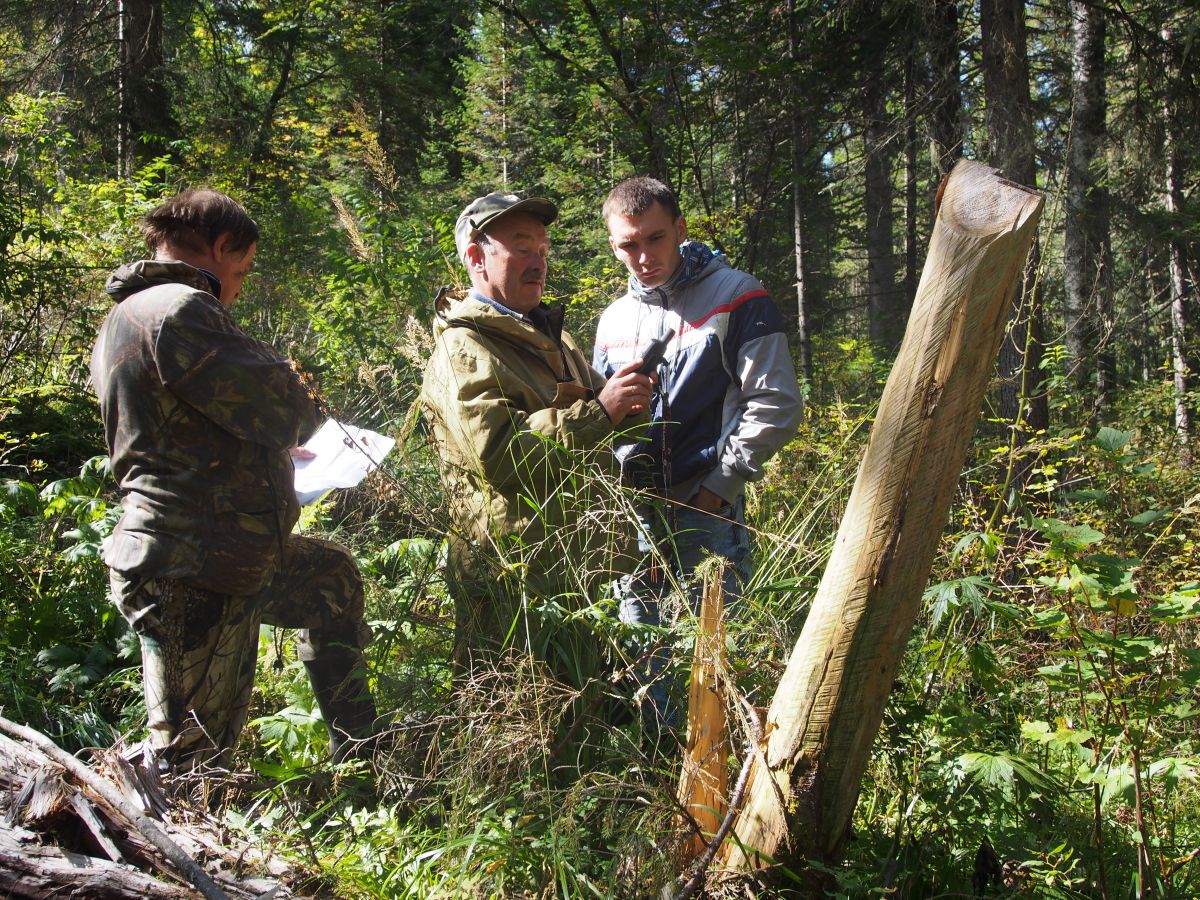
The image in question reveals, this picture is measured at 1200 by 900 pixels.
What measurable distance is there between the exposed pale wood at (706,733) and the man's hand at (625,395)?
2.19ft

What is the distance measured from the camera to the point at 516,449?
2740mm

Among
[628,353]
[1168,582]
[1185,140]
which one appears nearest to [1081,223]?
[1185,140]

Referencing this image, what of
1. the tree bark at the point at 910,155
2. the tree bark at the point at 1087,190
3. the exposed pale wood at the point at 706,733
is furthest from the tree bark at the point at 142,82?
the exposed pale wood at the point at 706,733

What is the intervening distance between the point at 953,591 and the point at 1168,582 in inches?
101

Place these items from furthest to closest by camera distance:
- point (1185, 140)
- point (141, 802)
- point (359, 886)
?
point (1185, 140), point (359, 886), point (141, 802)

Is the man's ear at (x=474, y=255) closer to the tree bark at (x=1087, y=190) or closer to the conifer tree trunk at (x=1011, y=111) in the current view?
the conifer tree trunk at (x=1011, y=111)

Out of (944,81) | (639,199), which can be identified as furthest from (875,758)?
(944,81)

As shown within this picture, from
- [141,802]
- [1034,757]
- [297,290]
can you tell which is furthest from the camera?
[297,290]

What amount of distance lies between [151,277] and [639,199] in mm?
1655

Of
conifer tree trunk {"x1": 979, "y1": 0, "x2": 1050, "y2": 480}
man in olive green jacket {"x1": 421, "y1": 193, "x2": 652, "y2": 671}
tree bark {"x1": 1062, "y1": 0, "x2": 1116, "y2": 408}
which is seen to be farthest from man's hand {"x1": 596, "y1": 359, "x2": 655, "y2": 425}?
tree bark {"x1": 1062, "y1": 0, "x2": 1116, "y2": 408}

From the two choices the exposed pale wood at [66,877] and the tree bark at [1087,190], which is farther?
the tree bark at [1087,190]

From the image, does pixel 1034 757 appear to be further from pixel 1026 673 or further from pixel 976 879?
pixel 976 879

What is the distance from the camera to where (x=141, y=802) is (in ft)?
6.72

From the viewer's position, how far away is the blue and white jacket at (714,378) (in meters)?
3.11
